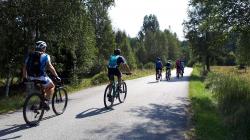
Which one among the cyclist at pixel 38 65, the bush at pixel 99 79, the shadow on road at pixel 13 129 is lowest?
the shadow on road at pixel 13 129

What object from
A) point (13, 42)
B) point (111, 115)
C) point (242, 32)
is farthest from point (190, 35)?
point (111, 115)

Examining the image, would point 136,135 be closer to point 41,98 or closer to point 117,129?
point 117,129

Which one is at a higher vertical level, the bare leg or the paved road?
the bare leg

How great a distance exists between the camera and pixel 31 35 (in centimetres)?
2030

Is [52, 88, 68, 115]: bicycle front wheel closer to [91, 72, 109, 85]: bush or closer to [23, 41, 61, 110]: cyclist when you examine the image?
[23, 41, 61, 110]: cyclist

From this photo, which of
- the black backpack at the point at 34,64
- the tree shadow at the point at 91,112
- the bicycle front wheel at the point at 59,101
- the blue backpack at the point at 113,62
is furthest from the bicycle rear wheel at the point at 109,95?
the black backpack at the point at 34,64

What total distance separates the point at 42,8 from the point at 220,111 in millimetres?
9087

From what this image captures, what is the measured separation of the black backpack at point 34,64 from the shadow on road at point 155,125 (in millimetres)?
2246

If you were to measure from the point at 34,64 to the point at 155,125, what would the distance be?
349cm

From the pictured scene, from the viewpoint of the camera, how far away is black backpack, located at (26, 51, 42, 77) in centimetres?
1083

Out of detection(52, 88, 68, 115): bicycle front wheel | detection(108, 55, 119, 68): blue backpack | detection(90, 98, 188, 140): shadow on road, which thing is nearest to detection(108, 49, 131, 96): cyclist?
detection(108, 55, 119, 68): blue backpack

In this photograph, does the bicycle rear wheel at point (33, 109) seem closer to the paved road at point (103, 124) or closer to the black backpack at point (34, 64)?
the paved road at point (103, 124)

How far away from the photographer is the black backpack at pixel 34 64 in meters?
10.8

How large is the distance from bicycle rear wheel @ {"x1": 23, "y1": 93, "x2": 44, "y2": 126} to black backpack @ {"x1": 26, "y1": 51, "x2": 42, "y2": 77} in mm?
565
